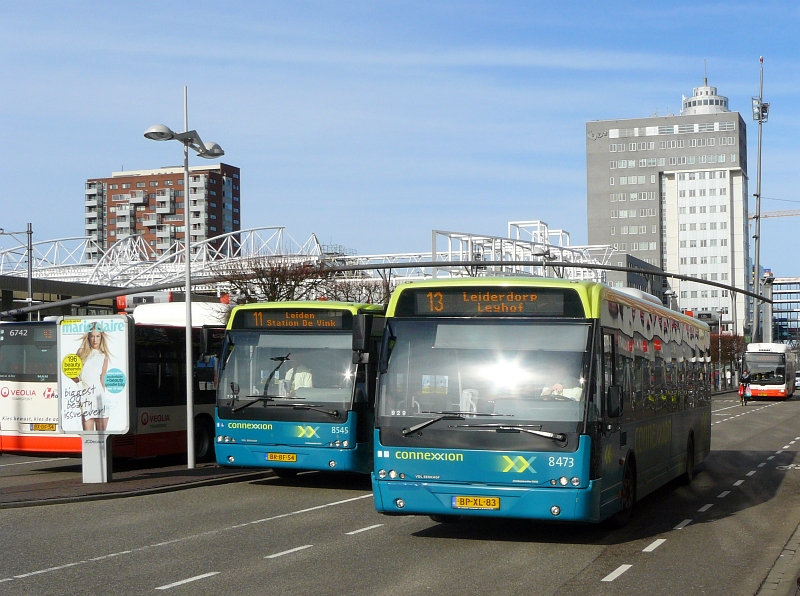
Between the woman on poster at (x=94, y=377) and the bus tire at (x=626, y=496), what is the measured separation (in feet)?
28.2

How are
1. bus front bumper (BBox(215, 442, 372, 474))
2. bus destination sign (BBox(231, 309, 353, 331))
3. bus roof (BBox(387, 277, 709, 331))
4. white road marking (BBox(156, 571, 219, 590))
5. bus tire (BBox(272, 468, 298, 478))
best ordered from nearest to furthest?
white road marking (BBox(156, 571, 219, 590))
bus roof (BBox(387, 277, 709, 331))
bus front bumper (BBox(215, 442, 372, 474))
bus destination sign (BBox(231, 309, 353, 331))
bus tire (BBox(272, 468, 298, 478))

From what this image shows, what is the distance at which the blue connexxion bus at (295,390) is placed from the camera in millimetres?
16203

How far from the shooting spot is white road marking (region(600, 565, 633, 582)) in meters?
9.34

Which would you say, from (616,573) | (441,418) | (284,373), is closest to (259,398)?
(284,373)

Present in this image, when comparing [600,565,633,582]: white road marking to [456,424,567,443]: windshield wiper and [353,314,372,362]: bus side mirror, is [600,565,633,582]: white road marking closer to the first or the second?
[456,424,567,443]: windshield wiper

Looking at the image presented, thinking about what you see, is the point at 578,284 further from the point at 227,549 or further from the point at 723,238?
the point at 723,238

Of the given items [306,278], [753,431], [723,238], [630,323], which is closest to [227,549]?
[630,323]

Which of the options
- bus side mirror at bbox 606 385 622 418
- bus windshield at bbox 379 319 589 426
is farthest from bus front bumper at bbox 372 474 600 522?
bus side mirror at bbox 606 385 622 418

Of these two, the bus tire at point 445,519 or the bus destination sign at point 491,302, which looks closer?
the bus destination sign at point 491,302

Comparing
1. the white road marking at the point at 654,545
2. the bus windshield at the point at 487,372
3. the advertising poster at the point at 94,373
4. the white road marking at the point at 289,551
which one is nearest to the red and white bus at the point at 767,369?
the advertising poster at the point at 94,373

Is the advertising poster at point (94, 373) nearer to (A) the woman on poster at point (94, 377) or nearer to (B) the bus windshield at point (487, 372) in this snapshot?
(A) the woman on poster at point (94, 377)

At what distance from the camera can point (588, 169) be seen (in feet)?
527

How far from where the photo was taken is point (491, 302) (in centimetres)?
1145

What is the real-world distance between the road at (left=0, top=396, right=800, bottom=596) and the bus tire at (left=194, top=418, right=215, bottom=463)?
5.36 metres
